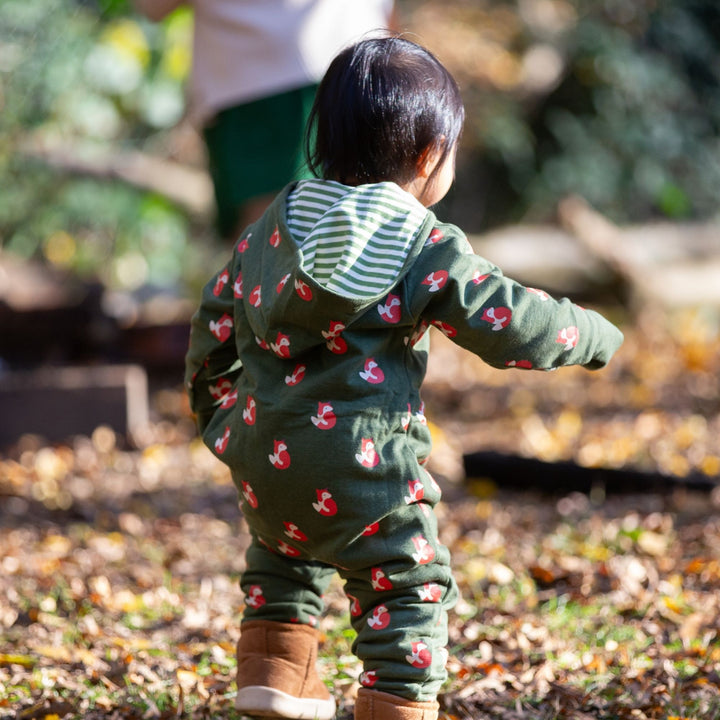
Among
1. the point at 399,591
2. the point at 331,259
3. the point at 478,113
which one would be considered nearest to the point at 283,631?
the point at 399,591

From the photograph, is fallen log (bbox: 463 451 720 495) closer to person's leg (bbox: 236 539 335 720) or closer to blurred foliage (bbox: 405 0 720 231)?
person's leg (bbox: 236 539 335 720)

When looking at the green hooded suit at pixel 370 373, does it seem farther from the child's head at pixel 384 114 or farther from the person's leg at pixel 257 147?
the person's leg at pixel 257 147

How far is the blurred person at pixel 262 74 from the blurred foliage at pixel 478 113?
422cm

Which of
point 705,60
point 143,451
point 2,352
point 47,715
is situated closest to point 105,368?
point 143,451

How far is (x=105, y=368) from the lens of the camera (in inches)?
200

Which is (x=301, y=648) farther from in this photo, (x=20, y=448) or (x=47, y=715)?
(x=20, y=448)

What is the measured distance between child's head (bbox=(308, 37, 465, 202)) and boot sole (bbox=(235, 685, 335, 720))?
1055 millimetres

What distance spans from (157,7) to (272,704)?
2809mm

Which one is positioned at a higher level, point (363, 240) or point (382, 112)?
point (382, 112)

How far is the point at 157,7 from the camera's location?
387 centimetres

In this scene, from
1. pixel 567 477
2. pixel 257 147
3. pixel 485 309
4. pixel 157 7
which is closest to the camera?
pixel 485 309

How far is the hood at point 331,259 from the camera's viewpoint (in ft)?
6.06

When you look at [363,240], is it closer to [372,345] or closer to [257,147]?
[372,345]

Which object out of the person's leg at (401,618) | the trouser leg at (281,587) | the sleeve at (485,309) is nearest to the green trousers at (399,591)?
the person's leg at (401,618)
